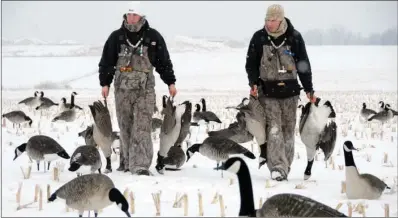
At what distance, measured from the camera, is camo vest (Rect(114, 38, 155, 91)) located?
833cm

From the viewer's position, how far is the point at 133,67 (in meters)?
8.34

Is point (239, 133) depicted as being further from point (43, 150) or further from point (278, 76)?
point (43, 150)

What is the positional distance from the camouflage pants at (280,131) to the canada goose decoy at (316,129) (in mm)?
244

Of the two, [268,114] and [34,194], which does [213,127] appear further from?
[34,194]

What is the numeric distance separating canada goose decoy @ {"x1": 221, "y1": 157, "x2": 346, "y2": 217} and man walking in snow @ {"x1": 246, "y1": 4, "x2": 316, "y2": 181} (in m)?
3.12

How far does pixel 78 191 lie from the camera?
5.61 metres

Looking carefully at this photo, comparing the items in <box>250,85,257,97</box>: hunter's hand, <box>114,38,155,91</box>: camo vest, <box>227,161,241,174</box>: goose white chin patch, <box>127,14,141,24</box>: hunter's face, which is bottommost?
<box>227,161,241,174</box>: goose white chin patch

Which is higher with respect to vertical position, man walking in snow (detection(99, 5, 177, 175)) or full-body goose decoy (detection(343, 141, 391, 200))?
man walking in snow (detection(99, 5, 177, 175))

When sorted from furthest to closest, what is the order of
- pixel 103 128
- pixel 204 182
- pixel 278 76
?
1. pixel 103 128
2. pixel 278 76
3. pixel 204 182

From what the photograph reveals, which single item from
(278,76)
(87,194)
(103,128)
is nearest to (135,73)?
(103,128)

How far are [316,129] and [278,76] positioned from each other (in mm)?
987

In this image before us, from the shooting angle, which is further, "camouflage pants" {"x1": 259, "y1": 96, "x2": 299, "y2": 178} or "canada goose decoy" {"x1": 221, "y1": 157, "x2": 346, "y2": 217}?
"camouflage pants" {"x1": 259, "y1": 96, "x2": 299, "y2": 178}

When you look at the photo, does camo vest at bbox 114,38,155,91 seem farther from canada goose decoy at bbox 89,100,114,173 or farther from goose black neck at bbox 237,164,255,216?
goose black neck at bbox 237,164,255,216

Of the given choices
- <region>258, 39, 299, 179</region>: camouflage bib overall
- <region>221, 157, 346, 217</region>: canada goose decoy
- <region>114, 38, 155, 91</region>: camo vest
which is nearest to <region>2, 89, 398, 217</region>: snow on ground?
<region>258, 39, 299, 179</region>: camouflage bib overall
